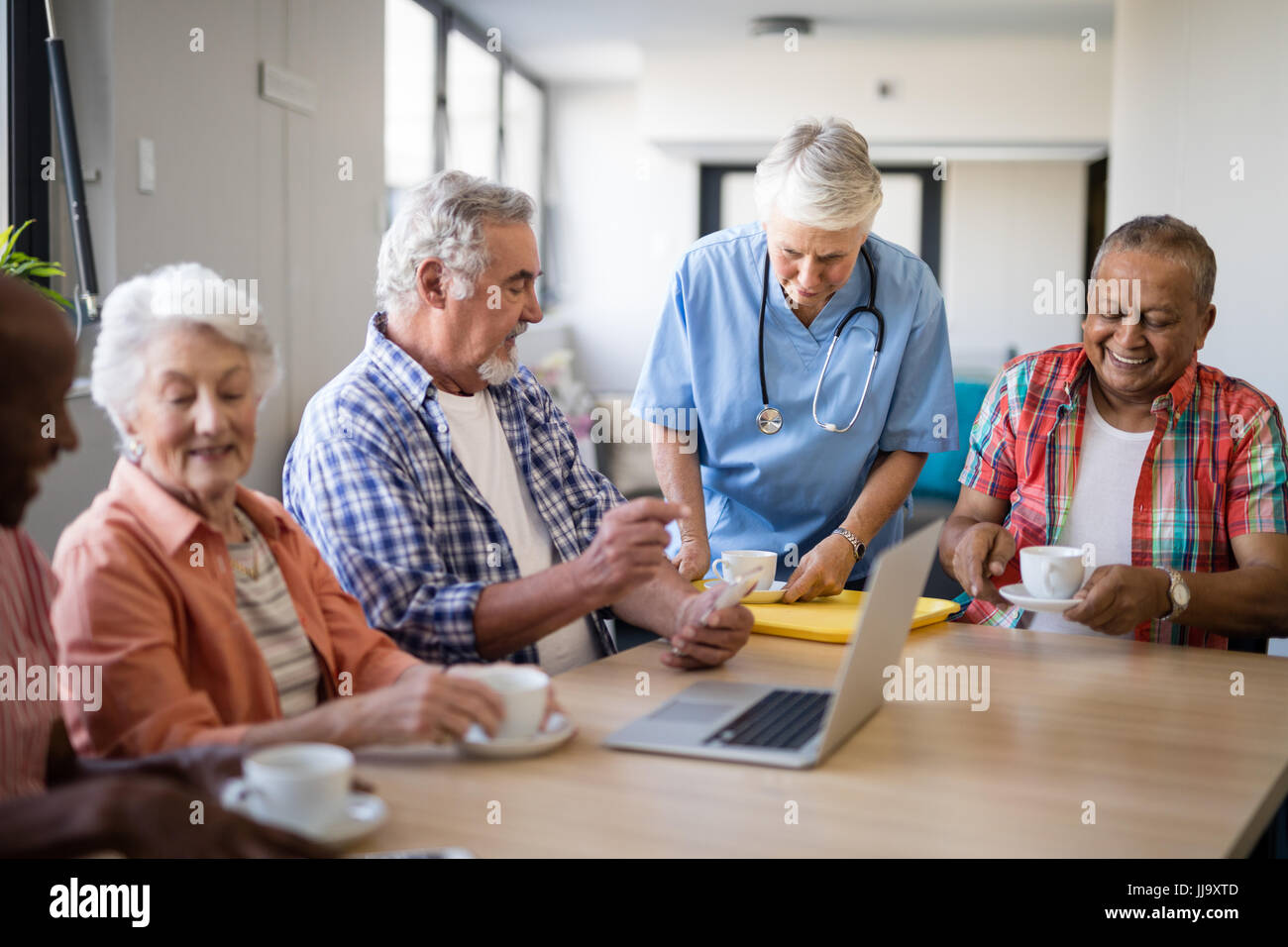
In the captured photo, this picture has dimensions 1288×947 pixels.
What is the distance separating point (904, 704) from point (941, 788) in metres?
0.30

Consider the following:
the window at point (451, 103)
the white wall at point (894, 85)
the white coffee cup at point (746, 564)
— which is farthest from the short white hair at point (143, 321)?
the white wall at point (894, 85)

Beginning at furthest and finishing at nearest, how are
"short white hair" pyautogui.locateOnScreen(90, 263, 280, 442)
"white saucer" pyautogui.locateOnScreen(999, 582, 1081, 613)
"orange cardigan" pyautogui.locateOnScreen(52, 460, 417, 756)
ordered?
"white saucer" pyautogui.locateOnScreen(999, 582, 1081, 613)
"short white hair" pyautogui.locateOnScreen(90, 263, 280, 442)
"orange cardigan" pyautogui.locateOnScreen(52, 460, 417, 756)

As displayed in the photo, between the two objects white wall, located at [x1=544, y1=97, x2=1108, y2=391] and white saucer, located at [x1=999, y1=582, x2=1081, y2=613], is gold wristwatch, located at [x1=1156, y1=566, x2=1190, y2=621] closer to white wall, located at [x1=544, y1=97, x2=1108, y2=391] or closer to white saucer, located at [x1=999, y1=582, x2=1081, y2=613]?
white saucer, located at [x1=999, y1=582, x2=1081, y2=613]

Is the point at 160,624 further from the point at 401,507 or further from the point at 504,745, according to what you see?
the point at 401,507

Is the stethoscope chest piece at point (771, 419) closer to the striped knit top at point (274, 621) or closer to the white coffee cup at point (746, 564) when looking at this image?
the white coffee cup at point (746, 564)

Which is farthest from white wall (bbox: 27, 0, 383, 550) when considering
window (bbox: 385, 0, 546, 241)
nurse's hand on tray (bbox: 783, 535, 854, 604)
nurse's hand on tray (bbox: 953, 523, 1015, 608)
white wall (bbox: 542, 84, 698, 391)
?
white wall (bbox: 542, 84, 698, 391)

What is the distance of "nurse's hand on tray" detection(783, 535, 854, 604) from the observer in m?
1.94

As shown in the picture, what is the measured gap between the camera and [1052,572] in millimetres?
1694

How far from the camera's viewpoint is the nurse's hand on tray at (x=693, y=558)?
210 centimetres

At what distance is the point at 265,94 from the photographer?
3934mm
